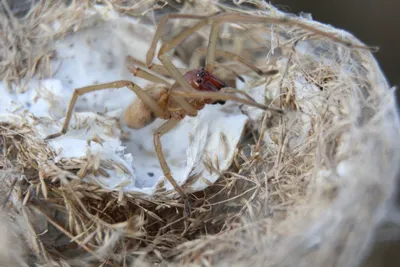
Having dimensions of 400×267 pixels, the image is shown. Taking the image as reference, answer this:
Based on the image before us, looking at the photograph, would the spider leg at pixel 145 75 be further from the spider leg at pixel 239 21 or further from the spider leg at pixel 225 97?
the spider leg at pixel 225 97

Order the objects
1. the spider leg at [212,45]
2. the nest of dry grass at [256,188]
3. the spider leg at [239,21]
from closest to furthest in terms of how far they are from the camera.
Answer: the nest of dry grass at [256,188]
the spider leg at [239,21]
the spider leg at [212,45]

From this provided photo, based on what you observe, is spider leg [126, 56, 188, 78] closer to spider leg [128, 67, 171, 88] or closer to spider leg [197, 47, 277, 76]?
spider leg [128, 67, 171, 88]

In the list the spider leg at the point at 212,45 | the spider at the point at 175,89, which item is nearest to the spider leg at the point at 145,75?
the spider at the point at 175,89

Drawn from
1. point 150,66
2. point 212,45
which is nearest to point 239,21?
point 212,45

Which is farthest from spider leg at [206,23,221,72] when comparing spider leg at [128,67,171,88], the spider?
spider leg at [128,67,171,88]

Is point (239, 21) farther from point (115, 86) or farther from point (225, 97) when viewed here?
point (115, 86)

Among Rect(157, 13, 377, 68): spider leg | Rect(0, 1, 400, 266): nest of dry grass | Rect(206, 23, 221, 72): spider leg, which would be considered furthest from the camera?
Rect(206, 23, 221, 72): spider leg

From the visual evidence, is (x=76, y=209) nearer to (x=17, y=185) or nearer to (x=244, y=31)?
(x=17, y=185)

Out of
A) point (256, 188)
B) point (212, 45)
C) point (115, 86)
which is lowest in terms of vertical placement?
point (256, 188)
